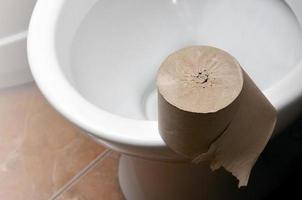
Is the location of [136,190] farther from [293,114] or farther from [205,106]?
[205,106]

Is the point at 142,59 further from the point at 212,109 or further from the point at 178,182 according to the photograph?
the point at 212,109

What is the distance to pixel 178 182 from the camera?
938 mm

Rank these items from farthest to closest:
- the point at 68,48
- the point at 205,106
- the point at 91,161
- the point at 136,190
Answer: the point at 91,161 → the point at 136,190 → the point at 68,48 → the point at 205,106

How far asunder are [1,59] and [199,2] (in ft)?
1.69

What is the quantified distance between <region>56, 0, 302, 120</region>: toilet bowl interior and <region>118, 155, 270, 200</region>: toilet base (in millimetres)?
103

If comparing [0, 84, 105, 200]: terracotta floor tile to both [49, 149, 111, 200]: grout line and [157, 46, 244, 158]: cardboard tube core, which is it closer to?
[49, 149, 111, 200]: grout line

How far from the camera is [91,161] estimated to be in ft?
3.96

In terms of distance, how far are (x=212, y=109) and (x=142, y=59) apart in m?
0.53

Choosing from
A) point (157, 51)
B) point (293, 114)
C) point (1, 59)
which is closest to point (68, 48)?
point (157, 51)

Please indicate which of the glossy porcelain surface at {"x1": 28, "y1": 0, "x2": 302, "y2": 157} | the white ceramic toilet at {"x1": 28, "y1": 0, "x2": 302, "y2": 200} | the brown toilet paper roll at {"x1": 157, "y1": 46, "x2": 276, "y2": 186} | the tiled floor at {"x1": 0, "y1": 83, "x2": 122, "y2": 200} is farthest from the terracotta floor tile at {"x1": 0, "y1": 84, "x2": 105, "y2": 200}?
the brown toilet paper roll at {"x1": 157, "y1": 46, "x2": 276, "y2": 186}

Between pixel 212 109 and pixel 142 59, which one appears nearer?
pixel 212 109

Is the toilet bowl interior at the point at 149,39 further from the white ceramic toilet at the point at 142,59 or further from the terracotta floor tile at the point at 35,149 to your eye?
the terracotta floor tile at the point at 35,149

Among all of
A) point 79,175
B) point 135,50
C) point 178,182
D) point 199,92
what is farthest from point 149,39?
point 199,92

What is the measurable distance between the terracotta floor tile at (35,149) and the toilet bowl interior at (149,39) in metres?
0.31
